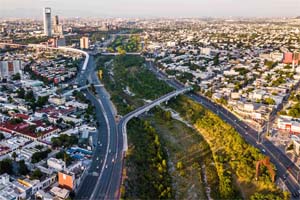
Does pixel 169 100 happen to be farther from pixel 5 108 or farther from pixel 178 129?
pixel 5 108

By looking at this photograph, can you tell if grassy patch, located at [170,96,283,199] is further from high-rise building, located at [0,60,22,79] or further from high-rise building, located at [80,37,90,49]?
high-rise building, located at [80,37,90,49]

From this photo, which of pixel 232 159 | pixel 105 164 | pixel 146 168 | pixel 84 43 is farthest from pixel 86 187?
pixel 84 43

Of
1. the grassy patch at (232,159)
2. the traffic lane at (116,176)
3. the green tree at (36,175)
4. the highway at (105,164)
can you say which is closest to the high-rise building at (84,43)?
the highway at (105,164)

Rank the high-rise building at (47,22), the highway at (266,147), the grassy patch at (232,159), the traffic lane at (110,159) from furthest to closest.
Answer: the high-rise building at (47,22), the highway at (266,147), the grassy patch at (232,159), the traffic lane at (110,159)

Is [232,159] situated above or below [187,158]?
above

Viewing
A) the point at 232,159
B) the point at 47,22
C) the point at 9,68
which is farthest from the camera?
the point at 47,22

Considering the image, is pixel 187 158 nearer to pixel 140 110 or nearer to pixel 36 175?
pixel 140 110

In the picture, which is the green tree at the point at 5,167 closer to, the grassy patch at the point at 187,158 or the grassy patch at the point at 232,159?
the grassy patch at the point at 187,158
